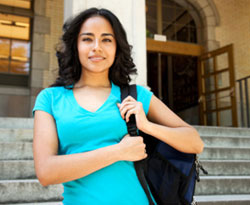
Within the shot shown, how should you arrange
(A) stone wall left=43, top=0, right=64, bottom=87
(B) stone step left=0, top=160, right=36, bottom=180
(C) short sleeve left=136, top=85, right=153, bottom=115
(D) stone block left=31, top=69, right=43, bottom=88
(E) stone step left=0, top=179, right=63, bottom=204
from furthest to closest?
(A) stone wall left=43, top=0, right=64, bottom=87 < (D) stone block left=31, top=69, right=43, bottom=88 < (B) stone step left=0, top=160, right=36, bottom=180 < (E) stone step left=0, top=179, right=63, bottom=204 < (C) short sleeve left=136, top=85, right=153, bottom=115

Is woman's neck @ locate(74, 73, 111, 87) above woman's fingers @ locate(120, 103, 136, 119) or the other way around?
above

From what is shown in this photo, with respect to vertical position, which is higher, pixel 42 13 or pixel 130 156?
pixel 42 13

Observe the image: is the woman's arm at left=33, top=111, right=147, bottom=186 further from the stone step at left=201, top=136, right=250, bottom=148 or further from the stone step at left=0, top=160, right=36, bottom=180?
the stone step at left=201, top=136, right=250, bottom=148

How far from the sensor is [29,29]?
7.45 meters

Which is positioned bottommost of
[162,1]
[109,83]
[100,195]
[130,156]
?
[100,195]

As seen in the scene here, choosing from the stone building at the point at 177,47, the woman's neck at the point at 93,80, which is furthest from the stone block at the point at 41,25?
the woman's neck at the point at 93,80

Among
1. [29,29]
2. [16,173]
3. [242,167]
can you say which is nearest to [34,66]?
[29,29]

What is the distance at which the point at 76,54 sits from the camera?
4.38 feet

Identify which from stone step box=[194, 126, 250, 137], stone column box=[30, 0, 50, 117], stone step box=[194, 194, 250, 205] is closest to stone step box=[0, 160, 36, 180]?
stone step box=[194, 194, 250, 205]

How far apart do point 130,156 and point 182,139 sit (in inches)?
8.3

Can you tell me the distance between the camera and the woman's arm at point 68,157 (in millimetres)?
1003

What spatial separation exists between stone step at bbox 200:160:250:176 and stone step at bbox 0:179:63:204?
5.47ft

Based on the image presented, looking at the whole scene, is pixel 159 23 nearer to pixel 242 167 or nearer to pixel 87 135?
pixel 242 167

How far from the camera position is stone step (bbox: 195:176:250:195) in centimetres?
294
